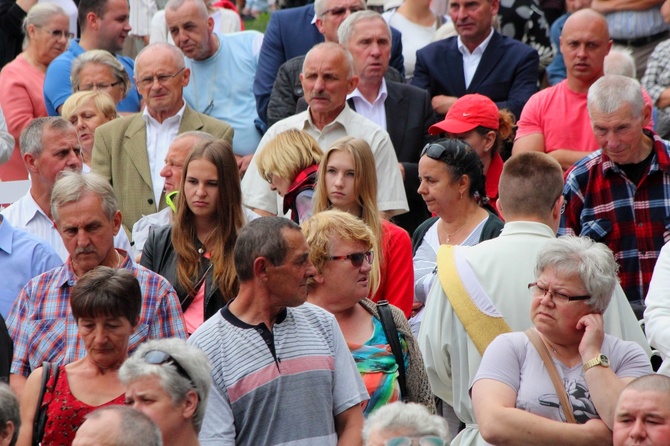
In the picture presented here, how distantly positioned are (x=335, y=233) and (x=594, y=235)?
6.34 ft

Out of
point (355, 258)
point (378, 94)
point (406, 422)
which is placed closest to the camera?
point (406, 422)

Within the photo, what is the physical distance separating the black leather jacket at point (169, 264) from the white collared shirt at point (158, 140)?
162cm

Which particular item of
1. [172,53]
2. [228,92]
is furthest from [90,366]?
[228,92]

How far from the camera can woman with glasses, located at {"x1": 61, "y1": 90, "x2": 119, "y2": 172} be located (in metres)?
9.13

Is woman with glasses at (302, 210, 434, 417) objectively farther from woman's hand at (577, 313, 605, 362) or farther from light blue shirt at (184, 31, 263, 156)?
light blue shirt at (184, 31, 263, 156)

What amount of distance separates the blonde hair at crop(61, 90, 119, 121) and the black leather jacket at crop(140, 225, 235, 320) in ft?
7.85

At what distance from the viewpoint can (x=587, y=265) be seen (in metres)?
5.09

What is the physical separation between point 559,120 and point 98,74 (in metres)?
3.57

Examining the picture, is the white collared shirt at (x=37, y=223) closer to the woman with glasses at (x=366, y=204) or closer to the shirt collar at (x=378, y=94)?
the woman with glasses at (x=366, y=204)

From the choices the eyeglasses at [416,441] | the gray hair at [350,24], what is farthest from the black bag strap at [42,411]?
the gray hair at [350,24]

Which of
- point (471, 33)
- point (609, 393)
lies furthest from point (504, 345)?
point (471, 33)

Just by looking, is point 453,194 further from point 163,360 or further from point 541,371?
point 163,360

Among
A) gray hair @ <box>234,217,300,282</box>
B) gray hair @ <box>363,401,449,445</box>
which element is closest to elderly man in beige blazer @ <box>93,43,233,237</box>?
gray hair @ <box>234,217,300,282</box>

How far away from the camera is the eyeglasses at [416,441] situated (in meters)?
4.27
